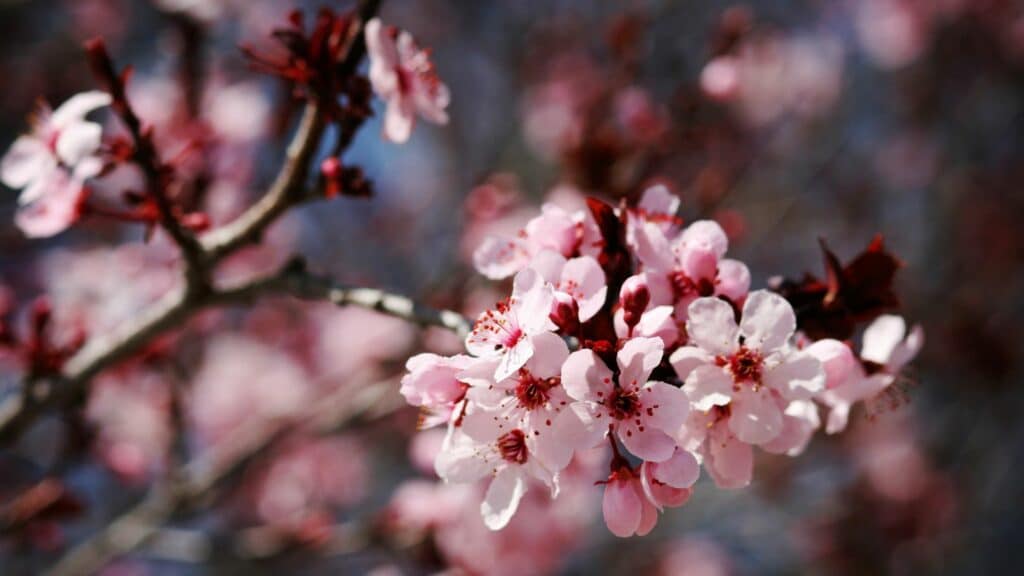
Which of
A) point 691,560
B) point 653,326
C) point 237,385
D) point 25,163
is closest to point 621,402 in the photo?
point 653,326

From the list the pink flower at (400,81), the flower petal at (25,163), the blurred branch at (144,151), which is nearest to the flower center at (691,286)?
the pink flower at (400,81)

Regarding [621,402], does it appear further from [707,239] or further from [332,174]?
[332,174]

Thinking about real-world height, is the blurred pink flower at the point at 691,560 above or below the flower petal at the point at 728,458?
above

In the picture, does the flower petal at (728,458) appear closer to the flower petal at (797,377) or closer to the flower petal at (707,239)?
the flower petal at (797,377)

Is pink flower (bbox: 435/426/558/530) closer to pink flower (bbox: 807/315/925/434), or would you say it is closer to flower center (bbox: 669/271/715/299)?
flower center (bbox: 669/271/715/299)

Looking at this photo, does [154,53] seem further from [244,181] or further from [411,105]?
[411,105]

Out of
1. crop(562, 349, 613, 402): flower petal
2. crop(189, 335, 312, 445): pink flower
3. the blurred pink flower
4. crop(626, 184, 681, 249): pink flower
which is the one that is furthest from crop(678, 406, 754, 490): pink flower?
the blurred pink flower

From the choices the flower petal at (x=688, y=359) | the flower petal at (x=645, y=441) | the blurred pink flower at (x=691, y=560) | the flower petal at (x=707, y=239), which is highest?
the blurred pink flower at (x=691, y=560)
